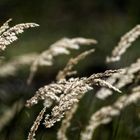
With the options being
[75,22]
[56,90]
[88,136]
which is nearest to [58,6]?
[75,22]

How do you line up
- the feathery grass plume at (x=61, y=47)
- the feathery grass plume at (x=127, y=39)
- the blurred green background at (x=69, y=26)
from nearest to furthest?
the feathery grass plume at (x=127, y=39), the feathery grass plume at (x=61, y=47), the blurred green background at (x=69, y=26)

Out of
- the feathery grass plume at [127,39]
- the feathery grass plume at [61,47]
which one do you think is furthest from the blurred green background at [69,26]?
the feathery grass plume at [127,39]

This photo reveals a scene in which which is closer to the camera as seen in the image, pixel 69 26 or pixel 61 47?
pixel 61 47

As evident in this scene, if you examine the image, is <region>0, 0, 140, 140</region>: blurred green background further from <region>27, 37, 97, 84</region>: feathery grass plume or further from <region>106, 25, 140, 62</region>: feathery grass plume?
<region>106, 25, 140, 62</region>: feathery grass plume

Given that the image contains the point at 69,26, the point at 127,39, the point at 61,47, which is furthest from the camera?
the point at 69,26

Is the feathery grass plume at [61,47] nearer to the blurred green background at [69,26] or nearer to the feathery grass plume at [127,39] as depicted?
the feathery grass plume at [127,39]

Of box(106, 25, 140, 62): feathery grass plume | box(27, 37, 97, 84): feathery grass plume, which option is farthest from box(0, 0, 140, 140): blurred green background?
box(106, 25, 140, 62): feathery grass plume

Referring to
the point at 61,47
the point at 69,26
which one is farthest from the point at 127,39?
the point at 69,26

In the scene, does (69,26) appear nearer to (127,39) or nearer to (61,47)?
(61,47)

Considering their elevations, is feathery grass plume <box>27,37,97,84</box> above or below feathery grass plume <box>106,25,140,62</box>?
above

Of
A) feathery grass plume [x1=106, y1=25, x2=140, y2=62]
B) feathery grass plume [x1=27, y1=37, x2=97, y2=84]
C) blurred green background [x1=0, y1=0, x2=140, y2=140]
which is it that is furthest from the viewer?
blurred green background [x1=0, y1=0, x2=140, y2=140]

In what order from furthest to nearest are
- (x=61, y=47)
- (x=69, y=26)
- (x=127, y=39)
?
(x=69, y=26)
(x=61, y=47)
(x=127, y=39)
